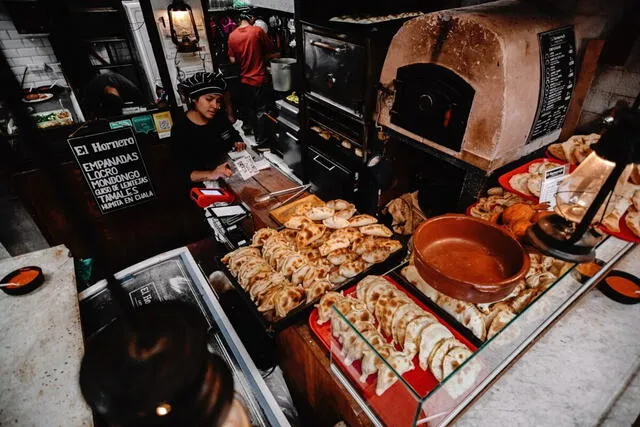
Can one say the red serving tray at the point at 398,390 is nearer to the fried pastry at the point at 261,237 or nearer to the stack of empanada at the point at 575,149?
the fried pastry at the point at 261,237

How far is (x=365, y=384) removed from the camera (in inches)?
66.7

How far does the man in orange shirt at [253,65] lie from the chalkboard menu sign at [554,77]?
19.9 feet

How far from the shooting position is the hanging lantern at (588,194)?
1.17 m

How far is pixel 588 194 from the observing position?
5.40 feet

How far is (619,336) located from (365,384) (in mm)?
1551

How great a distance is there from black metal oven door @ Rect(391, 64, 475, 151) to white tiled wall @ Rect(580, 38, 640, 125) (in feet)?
4.13

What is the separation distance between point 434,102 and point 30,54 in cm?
890

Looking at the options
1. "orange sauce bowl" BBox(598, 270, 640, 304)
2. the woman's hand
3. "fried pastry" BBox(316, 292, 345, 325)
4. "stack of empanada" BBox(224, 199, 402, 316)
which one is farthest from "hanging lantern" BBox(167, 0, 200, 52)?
"orange sauce bowl" BBox(598, 270, 640, 304)

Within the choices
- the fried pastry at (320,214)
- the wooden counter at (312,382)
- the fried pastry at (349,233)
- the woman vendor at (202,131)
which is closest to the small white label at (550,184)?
the fried pastry at (349,233)

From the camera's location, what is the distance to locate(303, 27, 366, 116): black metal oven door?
3748 millimetres

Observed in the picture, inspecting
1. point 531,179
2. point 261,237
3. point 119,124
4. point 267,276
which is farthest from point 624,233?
point 119,124

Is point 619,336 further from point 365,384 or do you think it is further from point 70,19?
point 70,19

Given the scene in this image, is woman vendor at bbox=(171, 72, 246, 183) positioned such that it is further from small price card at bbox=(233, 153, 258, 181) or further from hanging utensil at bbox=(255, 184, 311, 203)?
hanging utensil at bbox=(255, 184, 311, 203)

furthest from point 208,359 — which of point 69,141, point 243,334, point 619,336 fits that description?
point 69,141
